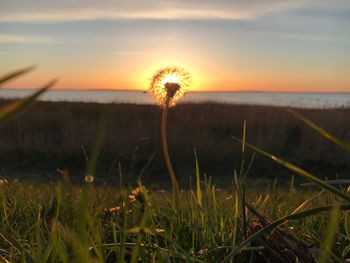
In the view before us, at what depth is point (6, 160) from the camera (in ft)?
38.7

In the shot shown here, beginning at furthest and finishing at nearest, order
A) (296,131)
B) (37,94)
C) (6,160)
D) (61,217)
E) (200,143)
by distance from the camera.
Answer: (296,131) < (200,143) < (6,160) < (61,217) < (37,94)

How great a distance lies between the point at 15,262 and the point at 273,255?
624 millimetres

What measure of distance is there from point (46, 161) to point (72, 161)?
2.13 feet

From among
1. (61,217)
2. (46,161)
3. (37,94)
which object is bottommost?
(46,161)

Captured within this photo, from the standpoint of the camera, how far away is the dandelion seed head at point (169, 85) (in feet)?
5.58

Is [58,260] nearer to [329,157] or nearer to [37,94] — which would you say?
[37,94]

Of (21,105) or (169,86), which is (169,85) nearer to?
(169,86)

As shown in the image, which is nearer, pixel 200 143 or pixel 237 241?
pixel 237 241

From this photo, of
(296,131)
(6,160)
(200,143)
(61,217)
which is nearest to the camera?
(61,217)

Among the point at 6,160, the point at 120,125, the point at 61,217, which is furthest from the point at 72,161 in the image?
the point at 61,217

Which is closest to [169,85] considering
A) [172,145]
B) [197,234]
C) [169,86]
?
[169,86]

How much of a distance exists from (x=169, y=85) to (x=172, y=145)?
11.0 metres

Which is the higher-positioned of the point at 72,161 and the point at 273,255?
the point at 273,255

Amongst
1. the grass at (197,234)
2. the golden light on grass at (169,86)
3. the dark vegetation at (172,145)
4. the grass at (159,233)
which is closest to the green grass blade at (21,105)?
the grass at (197,234)
